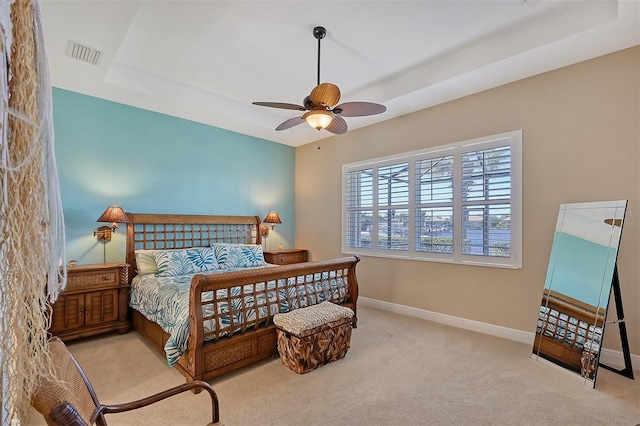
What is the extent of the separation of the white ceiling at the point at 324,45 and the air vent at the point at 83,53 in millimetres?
56

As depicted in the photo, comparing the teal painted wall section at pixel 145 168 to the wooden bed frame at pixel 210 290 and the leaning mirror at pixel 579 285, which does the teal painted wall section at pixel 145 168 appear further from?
the leaning mirror at pixel 579 285

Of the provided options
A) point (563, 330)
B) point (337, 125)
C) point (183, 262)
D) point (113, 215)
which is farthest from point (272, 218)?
point (563, 330)

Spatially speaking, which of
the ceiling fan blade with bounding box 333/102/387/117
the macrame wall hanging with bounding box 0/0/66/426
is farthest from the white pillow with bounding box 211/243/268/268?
the macrame wall hanging with bounding box 0/0/66/426

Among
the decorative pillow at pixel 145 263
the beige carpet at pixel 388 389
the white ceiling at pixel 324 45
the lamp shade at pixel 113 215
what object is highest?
the white ceiling at pixel 324 45

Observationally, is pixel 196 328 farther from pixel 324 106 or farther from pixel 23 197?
pixel 324 106

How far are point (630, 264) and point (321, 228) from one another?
3.99 m

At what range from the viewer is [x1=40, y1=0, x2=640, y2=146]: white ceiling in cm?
256

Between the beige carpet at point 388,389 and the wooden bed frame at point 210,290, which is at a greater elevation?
the wooden bed frame at point 210,290

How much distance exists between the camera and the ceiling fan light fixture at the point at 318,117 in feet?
9.00

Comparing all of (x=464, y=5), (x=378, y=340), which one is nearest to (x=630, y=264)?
(x=378, y=340)

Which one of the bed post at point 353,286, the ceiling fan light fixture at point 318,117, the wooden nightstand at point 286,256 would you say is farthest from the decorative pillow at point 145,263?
the ceiling fan light fixture at point 318,117

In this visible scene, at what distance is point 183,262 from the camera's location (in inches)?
156

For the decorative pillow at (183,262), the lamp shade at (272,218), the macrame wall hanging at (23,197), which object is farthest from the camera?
the lamp shade at (272,218)

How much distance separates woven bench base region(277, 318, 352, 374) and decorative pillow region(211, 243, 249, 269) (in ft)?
5.76
